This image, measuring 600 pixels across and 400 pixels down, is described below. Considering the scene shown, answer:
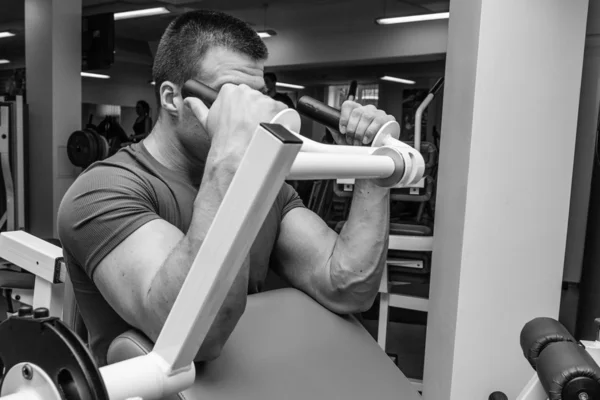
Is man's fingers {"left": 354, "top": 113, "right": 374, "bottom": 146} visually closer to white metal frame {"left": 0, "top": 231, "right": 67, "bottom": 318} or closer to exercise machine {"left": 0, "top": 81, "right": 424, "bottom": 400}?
exercise machine {"left": 0, "top": 81, "right": 424, "bottom": 400}

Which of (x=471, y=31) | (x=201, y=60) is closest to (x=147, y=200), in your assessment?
(x=201, y=60)

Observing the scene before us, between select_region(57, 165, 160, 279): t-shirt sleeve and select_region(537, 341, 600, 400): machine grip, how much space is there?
825 millimetres

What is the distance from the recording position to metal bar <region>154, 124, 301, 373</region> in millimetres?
508

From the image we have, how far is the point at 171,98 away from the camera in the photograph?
4.05ft

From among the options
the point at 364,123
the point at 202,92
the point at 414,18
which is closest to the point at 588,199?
the point at 364,123

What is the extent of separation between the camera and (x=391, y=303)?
2783 mm

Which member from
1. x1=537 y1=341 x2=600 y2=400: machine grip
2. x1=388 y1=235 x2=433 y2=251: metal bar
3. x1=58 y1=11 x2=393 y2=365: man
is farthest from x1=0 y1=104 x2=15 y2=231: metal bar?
x1=537 y1=341 x2=600 y2=400: machine grip

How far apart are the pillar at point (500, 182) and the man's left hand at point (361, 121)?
1162 mm

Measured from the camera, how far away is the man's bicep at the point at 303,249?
1.28 m

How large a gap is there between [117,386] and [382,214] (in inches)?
32.2

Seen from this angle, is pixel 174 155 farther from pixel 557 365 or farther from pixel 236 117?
pixel 557 365

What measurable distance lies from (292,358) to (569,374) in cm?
53

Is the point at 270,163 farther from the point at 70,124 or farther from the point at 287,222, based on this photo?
the point at 70,124

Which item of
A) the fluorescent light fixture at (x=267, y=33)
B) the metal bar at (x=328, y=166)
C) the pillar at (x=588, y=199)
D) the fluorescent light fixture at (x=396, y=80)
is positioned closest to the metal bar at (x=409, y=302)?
the pillar at (x=588, y=199)
